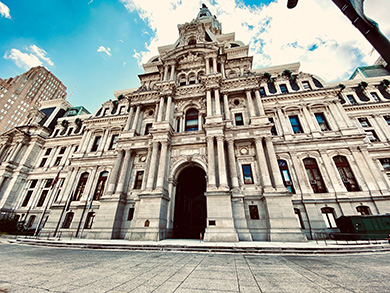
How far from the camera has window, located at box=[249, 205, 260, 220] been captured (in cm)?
1445

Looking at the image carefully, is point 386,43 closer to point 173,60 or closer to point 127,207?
point 127,207

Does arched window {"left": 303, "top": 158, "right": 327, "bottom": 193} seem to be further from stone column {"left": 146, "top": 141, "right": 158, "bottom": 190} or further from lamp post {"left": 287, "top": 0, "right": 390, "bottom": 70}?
lamp post {"left": 287, "top": 0, "right": 390, "bottom": 70}

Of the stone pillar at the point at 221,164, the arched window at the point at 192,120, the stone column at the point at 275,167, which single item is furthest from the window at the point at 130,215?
the stone column at the point at 275,167

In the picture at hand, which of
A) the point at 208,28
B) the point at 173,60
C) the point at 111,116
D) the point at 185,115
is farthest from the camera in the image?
the point at 208,28

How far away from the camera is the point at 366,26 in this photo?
2.09 meters

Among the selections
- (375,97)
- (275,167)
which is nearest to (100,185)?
(275,167)

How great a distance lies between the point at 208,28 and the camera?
101 ft

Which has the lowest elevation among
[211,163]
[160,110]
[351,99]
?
[211,163]

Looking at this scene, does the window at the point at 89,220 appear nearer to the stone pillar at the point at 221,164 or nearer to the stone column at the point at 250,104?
the stone pillar at the point at 221,164

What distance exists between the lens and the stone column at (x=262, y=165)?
14.7 metres

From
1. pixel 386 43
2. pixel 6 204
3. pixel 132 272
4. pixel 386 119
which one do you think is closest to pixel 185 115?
pixel 132 272

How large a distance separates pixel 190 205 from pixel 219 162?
627 centimetres

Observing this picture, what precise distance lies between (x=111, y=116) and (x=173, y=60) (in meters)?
13.1

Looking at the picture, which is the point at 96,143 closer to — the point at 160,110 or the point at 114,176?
the point at 114,176
